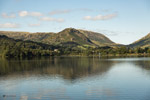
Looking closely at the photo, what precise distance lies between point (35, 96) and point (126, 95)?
15.2 meters

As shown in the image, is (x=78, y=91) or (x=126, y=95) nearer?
(x=126, y=95)

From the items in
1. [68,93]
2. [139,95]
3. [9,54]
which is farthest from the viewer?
[9,54]

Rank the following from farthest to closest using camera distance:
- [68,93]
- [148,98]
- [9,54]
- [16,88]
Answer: [9,54]
[16,88]
[68,93]
[148,98]

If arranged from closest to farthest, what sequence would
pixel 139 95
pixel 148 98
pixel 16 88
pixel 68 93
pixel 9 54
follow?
pixel 148 98 → pixel 139 95 → pixel 68 93 → pixel 16 88 → pixel 9 54

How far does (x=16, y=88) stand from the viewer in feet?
123

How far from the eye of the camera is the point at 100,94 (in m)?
31.5

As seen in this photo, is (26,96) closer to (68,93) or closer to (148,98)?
(68,93)

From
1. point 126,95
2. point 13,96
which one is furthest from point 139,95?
point 13,96

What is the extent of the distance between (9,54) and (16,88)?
170m

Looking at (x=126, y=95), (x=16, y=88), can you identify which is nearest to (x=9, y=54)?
(x=16, y=88)

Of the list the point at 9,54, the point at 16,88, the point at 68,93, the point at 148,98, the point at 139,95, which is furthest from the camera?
the point at 9,54

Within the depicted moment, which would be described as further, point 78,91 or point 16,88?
point 16,88

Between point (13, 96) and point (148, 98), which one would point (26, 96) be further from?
point (148, 98)

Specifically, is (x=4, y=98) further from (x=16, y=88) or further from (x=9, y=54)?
(x=9, y=54)
